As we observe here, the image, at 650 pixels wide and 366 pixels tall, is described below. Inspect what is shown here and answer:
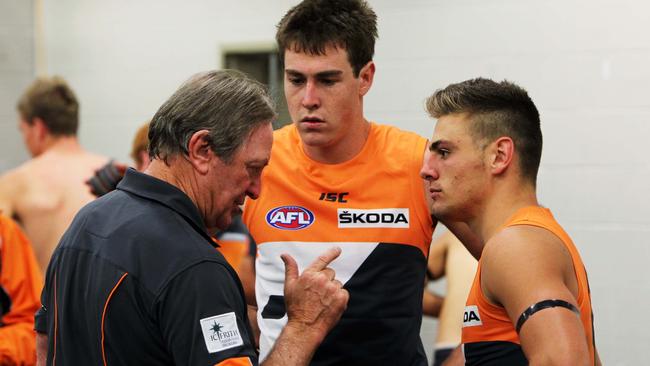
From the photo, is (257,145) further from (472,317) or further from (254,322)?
(254,322)

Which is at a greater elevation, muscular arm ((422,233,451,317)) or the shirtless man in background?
the shirtless man in background

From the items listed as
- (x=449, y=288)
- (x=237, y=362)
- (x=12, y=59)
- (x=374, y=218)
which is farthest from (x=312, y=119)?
(x=12, y=59)

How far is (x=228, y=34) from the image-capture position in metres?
5.08

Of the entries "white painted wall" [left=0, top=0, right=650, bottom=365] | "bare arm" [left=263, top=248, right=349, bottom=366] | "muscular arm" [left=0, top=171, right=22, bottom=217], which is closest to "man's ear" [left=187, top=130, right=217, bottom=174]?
"bare arm" [left=263, top=248, right=349, bottom=366]

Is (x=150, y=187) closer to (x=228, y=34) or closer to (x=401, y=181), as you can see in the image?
(x=401, y=181)

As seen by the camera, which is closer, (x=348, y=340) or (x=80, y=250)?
(x=80, y=250)

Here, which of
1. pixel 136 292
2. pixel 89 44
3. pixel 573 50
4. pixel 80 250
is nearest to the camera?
pixel 136 292

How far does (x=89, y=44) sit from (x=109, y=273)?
13.1 ft

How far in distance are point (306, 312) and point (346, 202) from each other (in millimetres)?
825

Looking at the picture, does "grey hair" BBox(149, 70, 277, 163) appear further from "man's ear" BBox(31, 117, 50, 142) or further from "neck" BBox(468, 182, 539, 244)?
"man's ear" BBox(31, 117, 50, 142)

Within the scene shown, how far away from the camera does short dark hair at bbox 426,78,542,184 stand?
2.21m

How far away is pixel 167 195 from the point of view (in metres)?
1.85

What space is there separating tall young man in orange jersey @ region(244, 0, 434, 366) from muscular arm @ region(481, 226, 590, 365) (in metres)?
0.63

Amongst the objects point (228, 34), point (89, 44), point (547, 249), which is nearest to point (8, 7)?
point (89, 44)
